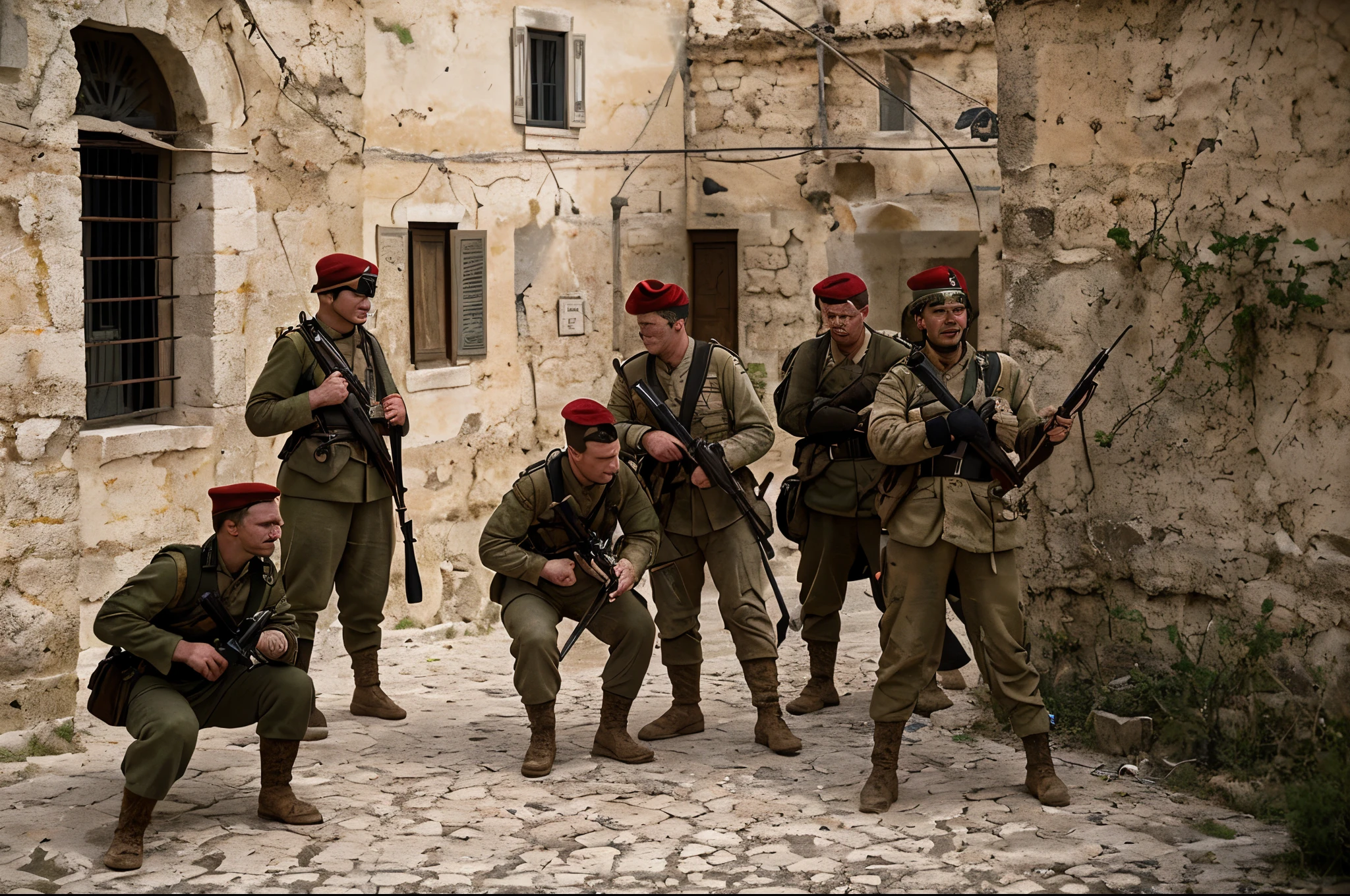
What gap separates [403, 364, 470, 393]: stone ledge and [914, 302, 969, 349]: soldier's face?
16.2 ft

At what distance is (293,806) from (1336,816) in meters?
3.44

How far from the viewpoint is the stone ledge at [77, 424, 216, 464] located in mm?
7539

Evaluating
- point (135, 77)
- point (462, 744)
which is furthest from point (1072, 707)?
point (135, 77)

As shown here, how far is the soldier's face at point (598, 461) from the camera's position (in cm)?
574

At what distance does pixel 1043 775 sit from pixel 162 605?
3.14 metres

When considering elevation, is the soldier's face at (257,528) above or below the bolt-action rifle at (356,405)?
below

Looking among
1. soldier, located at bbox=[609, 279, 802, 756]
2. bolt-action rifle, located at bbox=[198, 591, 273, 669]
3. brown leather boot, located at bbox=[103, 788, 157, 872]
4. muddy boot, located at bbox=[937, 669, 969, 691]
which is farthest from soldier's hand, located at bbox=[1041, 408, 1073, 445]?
brown leather boot, located at bbox=[103, 788, 157, 872]

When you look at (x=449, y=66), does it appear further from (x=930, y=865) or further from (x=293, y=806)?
(x=930, y=865)

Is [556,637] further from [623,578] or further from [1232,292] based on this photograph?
[1232,292]

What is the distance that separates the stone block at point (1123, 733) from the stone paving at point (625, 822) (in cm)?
11

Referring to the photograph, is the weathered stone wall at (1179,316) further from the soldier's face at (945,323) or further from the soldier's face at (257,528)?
the soldier's face at (257,528)

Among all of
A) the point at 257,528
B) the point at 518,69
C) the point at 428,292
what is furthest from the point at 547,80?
the point at 257,528

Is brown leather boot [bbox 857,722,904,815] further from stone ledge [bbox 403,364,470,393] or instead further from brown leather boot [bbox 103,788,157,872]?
stone ledge [bbox 403,364,470,393]

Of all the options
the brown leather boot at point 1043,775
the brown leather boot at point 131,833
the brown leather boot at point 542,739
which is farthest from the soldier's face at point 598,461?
the brown leather boot at point 131,833
